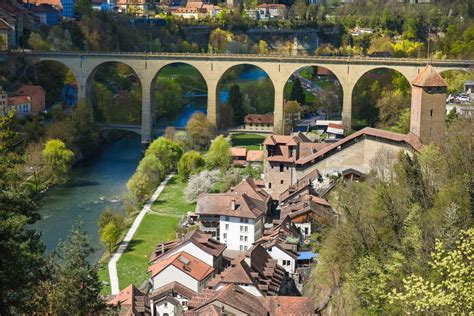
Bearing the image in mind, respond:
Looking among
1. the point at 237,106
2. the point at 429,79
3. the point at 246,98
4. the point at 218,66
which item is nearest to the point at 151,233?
the point at 429,79

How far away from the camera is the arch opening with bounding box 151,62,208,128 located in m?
63.4

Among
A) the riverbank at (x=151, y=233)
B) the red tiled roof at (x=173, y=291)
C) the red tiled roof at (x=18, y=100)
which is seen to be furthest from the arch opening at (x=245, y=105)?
the red tiled roof at (x=173, y=291)

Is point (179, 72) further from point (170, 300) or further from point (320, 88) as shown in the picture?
point (170, 300)

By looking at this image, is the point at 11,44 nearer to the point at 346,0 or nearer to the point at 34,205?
the point at 34,205

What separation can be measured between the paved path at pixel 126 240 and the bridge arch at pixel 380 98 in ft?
52.8

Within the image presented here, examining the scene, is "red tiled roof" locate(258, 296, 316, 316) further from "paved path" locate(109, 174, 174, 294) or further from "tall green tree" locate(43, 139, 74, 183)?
"tall green tree" locate(43, 139, 74, 183)

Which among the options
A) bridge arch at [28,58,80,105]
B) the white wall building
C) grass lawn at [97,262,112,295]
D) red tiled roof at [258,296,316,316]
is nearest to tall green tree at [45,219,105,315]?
red tiled roof at [258,296,316,316]

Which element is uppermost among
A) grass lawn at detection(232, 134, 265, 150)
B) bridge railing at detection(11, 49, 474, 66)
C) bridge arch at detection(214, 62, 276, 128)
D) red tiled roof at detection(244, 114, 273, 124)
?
bridge railing at detection(11, 49, 474, 66)

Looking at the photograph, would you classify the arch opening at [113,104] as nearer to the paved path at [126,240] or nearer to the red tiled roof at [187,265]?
the paved path at [126,240]

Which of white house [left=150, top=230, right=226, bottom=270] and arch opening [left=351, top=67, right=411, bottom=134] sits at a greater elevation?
arch opening [left=351, top=67, right=411, bottom=134]

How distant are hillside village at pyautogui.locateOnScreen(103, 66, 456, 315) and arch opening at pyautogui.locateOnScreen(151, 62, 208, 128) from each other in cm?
2192

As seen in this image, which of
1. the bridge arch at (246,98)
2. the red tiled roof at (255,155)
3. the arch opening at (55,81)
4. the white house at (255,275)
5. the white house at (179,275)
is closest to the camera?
the white house at (255,275)

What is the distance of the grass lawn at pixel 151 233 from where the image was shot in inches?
1222

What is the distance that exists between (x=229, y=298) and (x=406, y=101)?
113 ft
